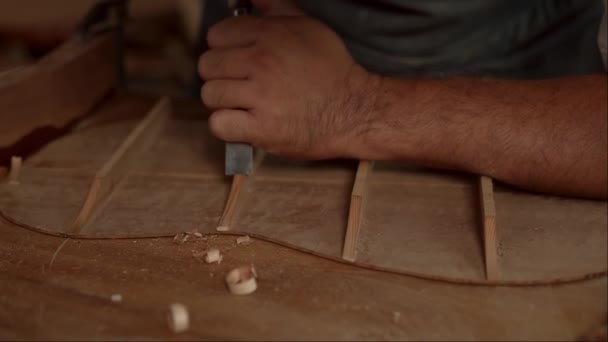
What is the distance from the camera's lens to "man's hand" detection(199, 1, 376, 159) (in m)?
1.57

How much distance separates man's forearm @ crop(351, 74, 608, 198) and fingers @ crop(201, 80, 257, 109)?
0.29 m

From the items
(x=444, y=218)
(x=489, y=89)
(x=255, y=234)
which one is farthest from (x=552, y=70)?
(x=255, y=234)

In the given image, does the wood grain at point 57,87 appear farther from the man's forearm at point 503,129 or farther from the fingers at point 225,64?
the man's forearm at point 503,129

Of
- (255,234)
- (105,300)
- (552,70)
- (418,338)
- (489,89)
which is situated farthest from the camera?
(552,70)

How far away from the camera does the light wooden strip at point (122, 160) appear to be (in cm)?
152

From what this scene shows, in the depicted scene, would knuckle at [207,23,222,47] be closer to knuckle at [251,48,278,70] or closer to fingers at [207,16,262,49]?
fingers at [207,16,262,49]

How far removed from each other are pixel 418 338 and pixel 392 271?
18 centimetres

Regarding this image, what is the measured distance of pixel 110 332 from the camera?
1.14 metres

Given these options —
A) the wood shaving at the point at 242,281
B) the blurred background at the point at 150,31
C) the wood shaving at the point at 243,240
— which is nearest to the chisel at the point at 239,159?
the wood shaving at the point at 243,240

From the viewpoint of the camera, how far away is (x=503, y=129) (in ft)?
4.83

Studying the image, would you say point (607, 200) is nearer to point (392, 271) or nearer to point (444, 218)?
point (444, 218)

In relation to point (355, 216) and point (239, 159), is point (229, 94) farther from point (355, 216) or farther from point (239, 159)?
point (355, 216)

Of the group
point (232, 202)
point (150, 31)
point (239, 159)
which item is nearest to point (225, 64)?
point (239, 159)

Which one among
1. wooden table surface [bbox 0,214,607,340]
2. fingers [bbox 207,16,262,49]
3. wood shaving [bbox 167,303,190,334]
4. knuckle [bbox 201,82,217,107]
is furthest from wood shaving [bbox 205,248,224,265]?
fingers [bbox 207,16,262,49]
